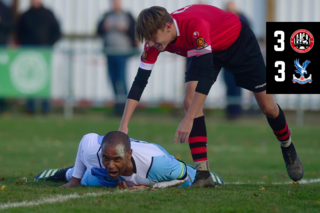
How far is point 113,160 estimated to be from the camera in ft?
14.6

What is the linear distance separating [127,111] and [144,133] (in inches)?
269

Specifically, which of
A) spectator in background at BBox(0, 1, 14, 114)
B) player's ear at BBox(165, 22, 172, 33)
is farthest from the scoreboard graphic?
spectator in background at BBox(0, 1, 14, 114)

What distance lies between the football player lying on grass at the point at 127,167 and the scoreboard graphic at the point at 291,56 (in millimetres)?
4383

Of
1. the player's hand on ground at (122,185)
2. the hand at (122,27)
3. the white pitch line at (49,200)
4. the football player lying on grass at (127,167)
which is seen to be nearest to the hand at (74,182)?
the football player lying on grass at (127,167)

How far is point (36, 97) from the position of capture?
12.4m

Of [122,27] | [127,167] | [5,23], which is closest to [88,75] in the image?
[122,27]

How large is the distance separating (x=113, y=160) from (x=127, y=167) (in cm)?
32

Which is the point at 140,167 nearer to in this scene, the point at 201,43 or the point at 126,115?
the point at 126,115

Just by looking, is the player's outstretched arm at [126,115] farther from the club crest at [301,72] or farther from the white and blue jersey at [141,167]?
the club crest at [301,72]

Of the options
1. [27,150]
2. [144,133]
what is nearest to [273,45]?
[144,133]

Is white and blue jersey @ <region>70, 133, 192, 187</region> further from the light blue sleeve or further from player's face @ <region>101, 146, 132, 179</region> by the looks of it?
player's face @ <region>101, 146, 132, 179</region>

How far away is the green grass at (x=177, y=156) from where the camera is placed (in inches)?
154

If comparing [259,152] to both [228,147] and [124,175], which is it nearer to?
[228,147]

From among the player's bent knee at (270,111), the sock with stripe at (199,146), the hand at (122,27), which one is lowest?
the sock with stripe at (199,146)
